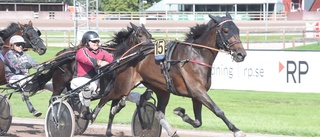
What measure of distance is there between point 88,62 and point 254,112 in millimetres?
5271

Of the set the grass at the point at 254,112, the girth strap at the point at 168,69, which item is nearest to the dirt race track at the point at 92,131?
the grass at the point at 254,112

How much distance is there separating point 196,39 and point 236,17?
189 ft

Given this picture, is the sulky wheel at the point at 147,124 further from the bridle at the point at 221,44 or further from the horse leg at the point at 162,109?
the bridle at the point at 221,44

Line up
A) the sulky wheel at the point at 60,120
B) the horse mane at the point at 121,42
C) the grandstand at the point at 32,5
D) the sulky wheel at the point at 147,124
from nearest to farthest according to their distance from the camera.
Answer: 1. the sulky wheel at the point at 60,120
2. the sulky wheel at the point at 147,124
3. the horse mane at the point at 121,42
4. the grandstand at the point at 32,5

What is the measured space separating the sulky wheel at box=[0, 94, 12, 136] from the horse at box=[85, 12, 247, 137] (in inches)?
69.4

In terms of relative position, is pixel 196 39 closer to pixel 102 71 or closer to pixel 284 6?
pixel 102 71

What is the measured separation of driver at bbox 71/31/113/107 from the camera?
963cm

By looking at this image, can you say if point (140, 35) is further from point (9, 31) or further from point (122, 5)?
point (122, 5)

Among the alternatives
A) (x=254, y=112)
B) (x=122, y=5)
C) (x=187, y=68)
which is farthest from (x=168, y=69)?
(x=122, y=5)

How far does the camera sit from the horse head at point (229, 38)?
8.56 meters

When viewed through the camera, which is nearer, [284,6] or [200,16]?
[200,16]

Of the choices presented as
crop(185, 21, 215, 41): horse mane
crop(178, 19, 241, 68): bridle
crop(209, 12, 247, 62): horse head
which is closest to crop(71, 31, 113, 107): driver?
crop(185, 21, 215, 41): horse mane

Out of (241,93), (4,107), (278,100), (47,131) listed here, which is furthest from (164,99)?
(241,93)

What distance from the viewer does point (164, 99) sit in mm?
9648
